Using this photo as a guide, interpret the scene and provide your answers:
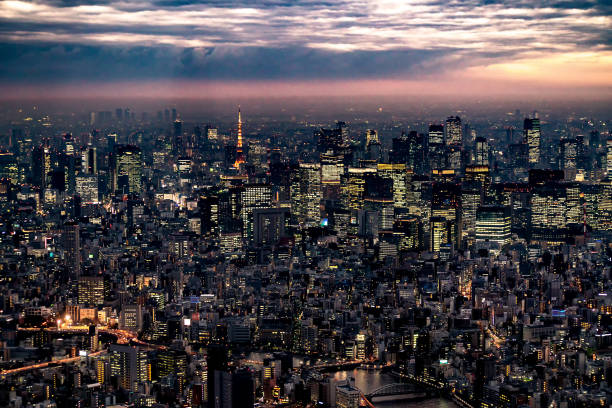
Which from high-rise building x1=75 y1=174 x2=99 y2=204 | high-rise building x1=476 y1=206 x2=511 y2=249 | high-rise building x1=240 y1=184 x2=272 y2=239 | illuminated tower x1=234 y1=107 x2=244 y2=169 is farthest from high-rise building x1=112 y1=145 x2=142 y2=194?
high-rise building x1=476 y1=206 x2=511 y2=249

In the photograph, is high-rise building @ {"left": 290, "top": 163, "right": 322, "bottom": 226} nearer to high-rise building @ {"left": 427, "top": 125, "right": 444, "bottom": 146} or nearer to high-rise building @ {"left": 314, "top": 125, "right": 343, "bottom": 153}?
high-rise building @ {"left": 314, "top": 125, "right": 343, "bottom": 153}

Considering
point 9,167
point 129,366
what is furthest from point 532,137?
point 129,366

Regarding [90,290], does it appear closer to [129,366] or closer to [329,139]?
[129,366]

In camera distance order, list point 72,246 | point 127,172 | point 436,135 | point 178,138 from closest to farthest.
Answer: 1. point 72,246
2. point 178,138
3. point 436,135
4. point 127,172

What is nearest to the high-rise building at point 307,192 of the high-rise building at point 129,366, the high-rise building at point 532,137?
the high-rise building at point 532,137

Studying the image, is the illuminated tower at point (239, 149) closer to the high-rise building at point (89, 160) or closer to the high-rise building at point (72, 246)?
the high-rise building at point (89, 160)

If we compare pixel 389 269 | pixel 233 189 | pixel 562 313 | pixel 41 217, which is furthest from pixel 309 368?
pixel 233 189
